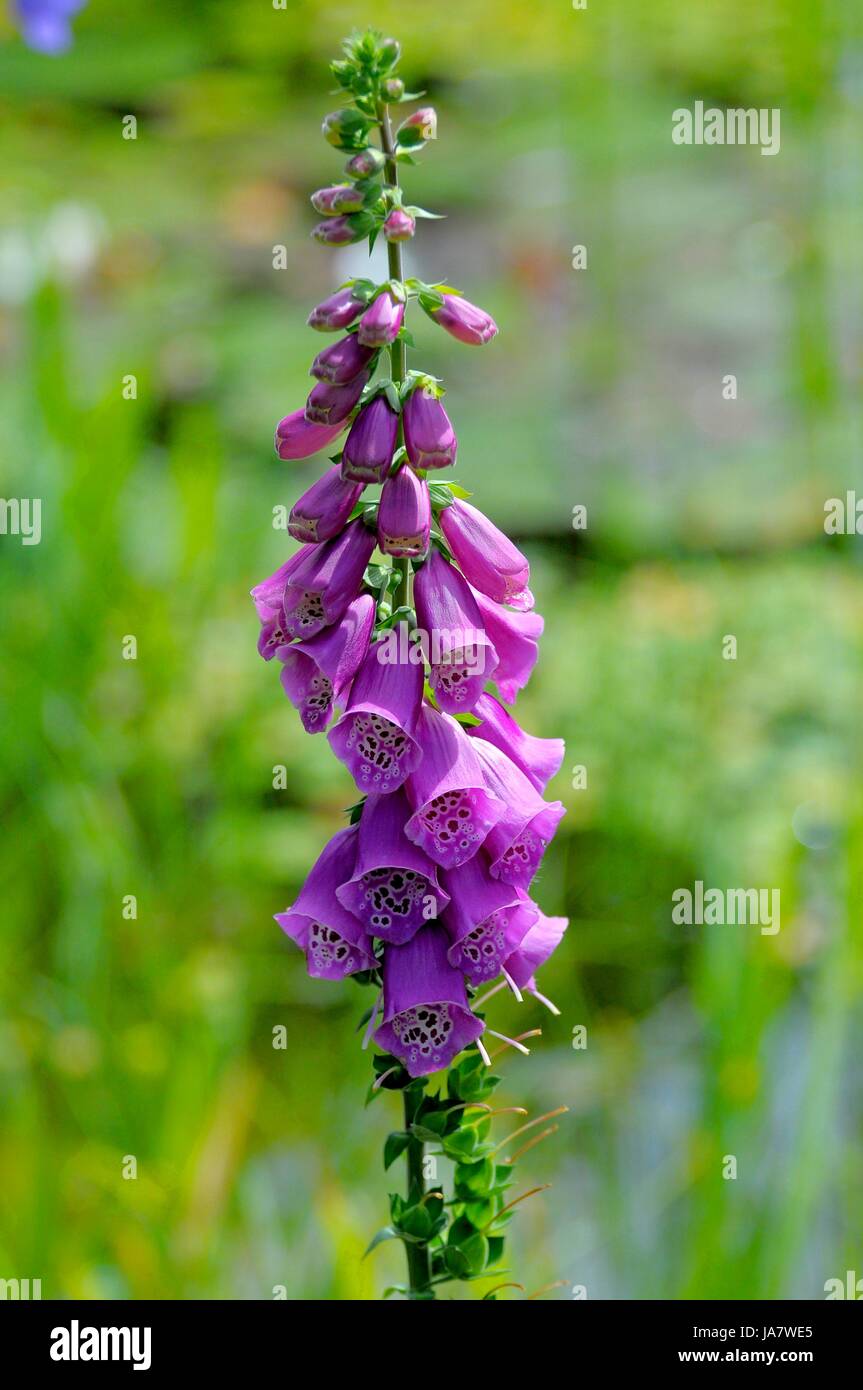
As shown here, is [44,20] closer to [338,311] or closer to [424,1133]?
[338,311]

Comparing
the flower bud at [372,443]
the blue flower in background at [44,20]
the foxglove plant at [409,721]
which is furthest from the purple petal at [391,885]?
the blue flower in background at [44,20]

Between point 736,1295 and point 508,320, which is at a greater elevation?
point 508,320

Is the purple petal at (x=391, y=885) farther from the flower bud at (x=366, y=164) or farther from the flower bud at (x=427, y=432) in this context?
the flower bud at (x=366, y=164)

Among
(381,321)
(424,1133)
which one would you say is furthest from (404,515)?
(424,1133)

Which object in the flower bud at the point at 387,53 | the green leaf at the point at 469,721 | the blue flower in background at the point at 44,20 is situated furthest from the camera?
the blue flower in background at the point at 44,20

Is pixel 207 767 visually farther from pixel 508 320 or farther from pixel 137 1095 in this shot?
pixel 508 320

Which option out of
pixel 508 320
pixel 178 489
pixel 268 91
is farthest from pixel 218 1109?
pixel 268 91
